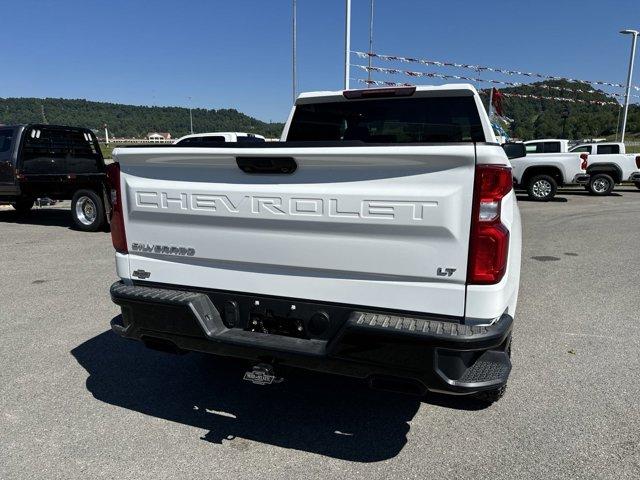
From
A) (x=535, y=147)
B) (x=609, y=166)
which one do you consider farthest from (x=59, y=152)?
(x=609, y=166)

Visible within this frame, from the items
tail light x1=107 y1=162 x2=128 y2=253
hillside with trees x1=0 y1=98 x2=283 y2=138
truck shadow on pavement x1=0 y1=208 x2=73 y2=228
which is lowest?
truck shadow on pavement x1=0 y1=208 x2=73 y2=228

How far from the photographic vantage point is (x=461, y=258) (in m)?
2.24

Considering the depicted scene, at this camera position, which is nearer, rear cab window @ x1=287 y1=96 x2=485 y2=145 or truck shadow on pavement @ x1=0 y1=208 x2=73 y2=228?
rear cab window @ x1=287 y1=96 x2=485 y2=145

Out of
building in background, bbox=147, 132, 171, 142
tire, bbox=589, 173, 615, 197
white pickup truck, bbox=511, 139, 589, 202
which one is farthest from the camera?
building in background, bbox=147, 132, 171, 142

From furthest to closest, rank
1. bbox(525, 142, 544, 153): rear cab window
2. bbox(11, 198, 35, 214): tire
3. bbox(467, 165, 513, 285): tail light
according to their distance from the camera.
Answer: bbox(525, 142, 544, 153): rear cab window → bbox(11, 198, 35, 214): tire → bbox(467, 165, 513, 285): tail light

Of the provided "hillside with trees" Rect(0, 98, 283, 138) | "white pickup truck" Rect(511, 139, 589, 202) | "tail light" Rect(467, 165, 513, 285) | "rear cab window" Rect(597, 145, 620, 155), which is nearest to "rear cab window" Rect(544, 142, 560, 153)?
"white pickup truck" Rect(511, 139, 589, 202)

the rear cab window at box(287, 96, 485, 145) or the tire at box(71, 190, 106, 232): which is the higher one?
the rear cab window at box(287, 96, 485, 145)

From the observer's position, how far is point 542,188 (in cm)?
1611

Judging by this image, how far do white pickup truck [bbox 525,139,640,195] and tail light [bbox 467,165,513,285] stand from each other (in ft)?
50.5

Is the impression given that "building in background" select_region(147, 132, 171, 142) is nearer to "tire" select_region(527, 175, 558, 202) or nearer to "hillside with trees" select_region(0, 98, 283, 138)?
"hillside with trees" select_region(0, 98, 283, 138)

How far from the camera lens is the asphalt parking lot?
2.63 metres

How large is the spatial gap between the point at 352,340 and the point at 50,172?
1030 cm

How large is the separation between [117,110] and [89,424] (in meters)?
118

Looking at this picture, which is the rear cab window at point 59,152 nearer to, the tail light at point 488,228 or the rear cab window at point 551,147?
the tail light at point 488,228
